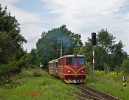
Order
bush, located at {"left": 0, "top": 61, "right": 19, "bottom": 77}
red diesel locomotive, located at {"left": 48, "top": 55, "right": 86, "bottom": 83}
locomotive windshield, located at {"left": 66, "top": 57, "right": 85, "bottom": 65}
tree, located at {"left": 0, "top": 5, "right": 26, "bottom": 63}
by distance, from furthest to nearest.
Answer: locomotive windshield, located at {"left": 66, "top": 57, "right": 85, "bottom": 65} → red diesel locomotive, located at {"left": 48, "top": 55, "right": 86, "bottom": 83} → tree, located at {"left": 0, "top": 5, "right": 26, "bottom": 63} → bush, located at {"left": 0, "top": 61, "right": 19, "bottom": 77}

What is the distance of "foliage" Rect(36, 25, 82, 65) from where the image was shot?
288ft

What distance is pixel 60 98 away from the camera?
14.8m

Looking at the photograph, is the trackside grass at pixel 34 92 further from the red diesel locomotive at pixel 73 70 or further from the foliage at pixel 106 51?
the foliage at pixel 106 51

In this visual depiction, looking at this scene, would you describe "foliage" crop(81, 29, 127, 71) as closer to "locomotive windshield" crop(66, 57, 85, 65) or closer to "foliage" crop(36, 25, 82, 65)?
"foliage" crop(36, 25, 82, 65)

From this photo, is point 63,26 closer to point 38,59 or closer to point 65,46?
point 65,46

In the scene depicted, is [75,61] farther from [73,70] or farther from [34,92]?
[34,92]

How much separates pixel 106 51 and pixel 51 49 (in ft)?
106

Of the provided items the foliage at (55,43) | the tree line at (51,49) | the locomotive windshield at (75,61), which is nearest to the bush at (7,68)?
the tree line at (51,49)

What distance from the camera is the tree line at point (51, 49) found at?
12.7 m

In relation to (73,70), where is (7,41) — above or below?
above

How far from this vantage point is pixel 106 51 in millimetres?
59312

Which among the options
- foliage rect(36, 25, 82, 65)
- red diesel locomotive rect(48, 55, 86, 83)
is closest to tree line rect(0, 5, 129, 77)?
foliage rect(36, 25, 82, 65)

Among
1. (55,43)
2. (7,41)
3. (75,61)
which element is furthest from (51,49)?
(7,41)

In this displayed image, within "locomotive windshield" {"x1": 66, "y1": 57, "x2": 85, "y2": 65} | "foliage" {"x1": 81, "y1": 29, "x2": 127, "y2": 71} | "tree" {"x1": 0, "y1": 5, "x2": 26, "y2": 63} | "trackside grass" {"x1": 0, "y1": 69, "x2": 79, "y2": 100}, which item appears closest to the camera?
"trackside grass" {"x1": 0, "y1": 69, "x2": 79, "y2": 100}
